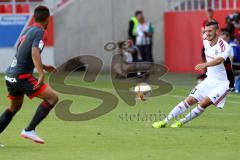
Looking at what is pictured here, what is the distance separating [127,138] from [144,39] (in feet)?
47.1

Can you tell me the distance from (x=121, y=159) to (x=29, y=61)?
2.05 m

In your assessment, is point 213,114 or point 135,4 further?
point 135,4

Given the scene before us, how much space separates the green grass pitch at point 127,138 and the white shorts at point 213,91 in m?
0.49

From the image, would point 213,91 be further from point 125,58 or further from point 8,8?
point 8,8

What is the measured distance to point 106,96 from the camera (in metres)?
19.8

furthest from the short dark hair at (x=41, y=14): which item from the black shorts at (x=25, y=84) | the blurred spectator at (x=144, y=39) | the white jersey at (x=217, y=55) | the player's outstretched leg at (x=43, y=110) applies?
the blurred spectator at (x=144, y=39)

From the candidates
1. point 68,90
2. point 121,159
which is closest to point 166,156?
point 121,159

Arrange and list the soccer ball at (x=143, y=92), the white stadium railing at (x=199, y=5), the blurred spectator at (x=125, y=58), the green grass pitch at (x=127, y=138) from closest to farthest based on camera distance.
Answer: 1. the green grass pitch at (x=127, y=138)
2. the soccer ball at (x=143, y=92)
3. the blurred spectator at (x=125, y=58)
4. the white stadium railing at (x=199, y=5)

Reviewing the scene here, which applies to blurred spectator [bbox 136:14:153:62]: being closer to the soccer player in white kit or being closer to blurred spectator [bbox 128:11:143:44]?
blurred spectator [bbox 128:11:143:44]

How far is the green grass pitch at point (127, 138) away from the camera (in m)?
11.1

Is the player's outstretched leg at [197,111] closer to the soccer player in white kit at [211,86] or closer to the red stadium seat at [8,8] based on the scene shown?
the soccer player in white kit at [211,86]

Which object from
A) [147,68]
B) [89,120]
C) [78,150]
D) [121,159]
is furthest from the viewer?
[147,68]

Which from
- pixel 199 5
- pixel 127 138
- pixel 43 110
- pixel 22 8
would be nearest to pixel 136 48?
pixel 199 5

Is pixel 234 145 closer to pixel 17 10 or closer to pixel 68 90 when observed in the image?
pixel 68 90
